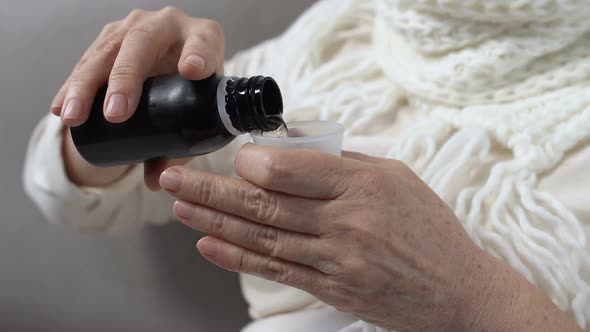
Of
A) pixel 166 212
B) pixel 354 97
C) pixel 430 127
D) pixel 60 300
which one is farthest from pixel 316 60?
pixel 60 300

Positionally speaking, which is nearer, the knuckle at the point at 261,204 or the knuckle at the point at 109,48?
the knuckle at the point at 261,204

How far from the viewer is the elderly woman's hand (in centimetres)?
42

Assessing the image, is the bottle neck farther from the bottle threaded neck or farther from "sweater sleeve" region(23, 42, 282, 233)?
"sweater sleeve" region(23, 42, 282, 233)

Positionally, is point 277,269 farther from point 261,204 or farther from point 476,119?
point 476,119

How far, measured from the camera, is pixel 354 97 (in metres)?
0.69

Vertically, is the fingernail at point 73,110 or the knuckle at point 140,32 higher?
the knuckle at point 140,32

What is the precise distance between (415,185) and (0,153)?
0.72 m

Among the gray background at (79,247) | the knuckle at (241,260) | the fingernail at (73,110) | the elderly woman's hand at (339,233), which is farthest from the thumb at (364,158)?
the gray background at (79,247)

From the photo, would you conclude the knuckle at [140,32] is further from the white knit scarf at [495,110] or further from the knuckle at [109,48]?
the white knit scarf at [495,110]

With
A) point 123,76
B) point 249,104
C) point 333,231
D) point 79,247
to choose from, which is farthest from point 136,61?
point 79,247

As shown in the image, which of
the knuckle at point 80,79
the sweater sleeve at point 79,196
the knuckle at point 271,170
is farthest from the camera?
the sweater sleeve at point 79,196

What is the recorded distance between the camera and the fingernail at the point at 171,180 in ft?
1.41

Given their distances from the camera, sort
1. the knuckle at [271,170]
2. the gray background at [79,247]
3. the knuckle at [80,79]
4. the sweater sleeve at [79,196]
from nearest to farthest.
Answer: the knuckle at [271,170]
the knuckle at [80,79]
the sweater sleeve at [79,196]
the gray background at [79,247]

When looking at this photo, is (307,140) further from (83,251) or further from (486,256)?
(83,251)
